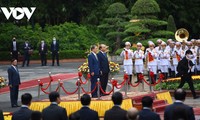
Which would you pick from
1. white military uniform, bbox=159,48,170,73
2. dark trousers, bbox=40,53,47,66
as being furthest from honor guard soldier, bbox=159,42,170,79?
dark trousers, bbox=40,53,47,66

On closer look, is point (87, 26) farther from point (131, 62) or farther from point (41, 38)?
point (131, 62)

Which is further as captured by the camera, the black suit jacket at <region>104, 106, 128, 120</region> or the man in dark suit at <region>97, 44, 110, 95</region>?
the man in dark suit at <region>97, 44, 110, 95</region>

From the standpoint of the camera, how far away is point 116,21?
49.6 meters

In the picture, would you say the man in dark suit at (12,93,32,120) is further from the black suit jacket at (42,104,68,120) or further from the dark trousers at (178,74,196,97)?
the dark trousers at (178,74,196,97)

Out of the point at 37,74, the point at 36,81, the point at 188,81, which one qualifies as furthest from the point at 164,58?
the point at 37,74

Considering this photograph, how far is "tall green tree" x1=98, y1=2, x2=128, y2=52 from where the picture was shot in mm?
48656

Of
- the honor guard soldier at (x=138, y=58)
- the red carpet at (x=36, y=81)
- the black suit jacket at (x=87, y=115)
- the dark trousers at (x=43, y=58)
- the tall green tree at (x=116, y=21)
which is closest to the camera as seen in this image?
the black suit jacket at (x=87, y=115)

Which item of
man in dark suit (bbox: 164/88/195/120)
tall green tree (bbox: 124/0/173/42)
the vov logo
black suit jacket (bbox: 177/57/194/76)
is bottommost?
man in dark suit (bbox: 164/88/195/120)

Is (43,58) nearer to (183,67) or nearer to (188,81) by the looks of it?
(188,81)

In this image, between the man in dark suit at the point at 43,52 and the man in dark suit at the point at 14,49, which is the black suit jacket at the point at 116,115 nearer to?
the man in dark suit at the point at 43,52

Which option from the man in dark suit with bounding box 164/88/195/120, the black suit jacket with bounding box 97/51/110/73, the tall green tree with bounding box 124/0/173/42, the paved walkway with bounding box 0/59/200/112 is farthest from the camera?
the tall green tree with bounding box 124/0/173/42

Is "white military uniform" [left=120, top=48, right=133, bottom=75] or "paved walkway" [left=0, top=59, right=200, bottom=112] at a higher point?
"white military uniform" [left=120, top=48, right=133, bottom=75]

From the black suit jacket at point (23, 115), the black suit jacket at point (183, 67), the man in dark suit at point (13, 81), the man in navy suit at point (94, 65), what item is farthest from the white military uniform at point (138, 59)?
the black suit jacket at point (23, 115)

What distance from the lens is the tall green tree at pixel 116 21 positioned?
1916 inches
